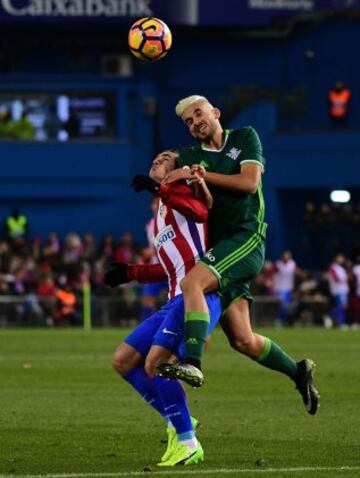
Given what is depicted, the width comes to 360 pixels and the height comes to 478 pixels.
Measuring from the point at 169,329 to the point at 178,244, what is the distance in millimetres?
608

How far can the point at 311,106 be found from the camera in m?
42.0

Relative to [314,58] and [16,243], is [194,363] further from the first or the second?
[314,58]

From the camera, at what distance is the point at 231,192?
1085 cm

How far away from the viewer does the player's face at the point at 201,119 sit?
1088cm

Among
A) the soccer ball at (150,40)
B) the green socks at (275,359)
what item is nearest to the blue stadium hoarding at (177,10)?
the soccer ball at (150,40)

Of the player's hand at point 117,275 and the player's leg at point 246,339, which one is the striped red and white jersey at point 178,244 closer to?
the player's leg at point 246,339

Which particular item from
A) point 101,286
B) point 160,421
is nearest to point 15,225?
point 101,286

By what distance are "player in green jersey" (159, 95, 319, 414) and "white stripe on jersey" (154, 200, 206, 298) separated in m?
0.14

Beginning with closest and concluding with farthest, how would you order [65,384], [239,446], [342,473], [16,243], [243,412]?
[342,473], [239,446], [243,412], [65,384], [16,243]

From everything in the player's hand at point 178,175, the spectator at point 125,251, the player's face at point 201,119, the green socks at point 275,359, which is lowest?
the spectator at point 125,251

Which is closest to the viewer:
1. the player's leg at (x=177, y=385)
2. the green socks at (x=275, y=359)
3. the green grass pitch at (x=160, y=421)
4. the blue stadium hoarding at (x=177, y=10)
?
the green grass pitch at (x=160, y=421)

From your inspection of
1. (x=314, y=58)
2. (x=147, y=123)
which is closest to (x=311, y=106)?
(x=314, y=58)

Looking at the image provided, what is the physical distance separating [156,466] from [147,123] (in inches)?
1325

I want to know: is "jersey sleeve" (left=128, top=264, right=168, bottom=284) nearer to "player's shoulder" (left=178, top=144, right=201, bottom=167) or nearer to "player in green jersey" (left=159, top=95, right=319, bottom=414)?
"player in green jersey" (left=159, top=95, right=319, bottom=414)
